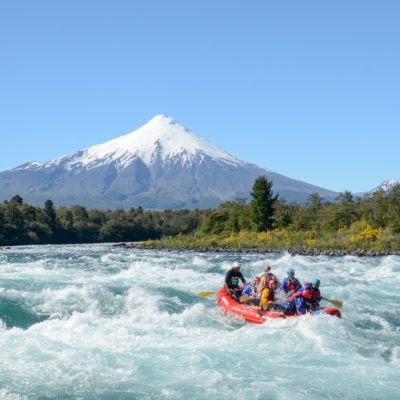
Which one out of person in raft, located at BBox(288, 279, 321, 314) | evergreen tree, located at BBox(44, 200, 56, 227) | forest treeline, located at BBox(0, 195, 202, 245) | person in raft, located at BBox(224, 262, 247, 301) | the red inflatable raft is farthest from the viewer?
evergreen tree, located at BBox(44, 200, 56, 227)

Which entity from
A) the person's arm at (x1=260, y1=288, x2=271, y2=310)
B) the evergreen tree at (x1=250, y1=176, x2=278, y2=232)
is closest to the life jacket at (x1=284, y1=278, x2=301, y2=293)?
the person's arm at (x1=260, y1=288, x2=271, y2=310)

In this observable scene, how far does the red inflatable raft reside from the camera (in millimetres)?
15562

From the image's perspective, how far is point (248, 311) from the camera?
1684 centimetres

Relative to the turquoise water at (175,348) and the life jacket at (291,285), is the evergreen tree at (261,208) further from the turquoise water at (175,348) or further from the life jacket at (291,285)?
the life jacket at (291,285)

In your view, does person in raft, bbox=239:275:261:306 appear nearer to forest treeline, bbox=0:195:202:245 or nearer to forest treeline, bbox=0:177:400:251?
forest treeline, bbox=0:177:400:251

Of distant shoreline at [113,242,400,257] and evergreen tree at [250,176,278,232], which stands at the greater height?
evergreen tree at [250,176,278,232]

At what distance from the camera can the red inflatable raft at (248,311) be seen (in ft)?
51.1

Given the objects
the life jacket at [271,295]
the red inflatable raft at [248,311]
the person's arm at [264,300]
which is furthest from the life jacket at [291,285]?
the red inflatable raft at [248,311]

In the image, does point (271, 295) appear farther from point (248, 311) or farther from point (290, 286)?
point (290, 286)

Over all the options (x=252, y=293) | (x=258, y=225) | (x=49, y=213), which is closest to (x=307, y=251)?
(x=258, y=225)

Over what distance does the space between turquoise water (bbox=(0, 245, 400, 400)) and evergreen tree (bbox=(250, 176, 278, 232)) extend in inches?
1834

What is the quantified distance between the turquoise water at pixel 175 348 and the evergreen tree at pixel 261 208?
153 feet

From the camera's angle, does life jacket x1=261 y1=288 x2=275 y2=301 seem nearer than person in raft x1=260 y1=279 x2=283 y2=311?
No

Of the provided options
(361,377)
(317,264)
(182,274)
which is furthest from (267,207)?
(361,377)
